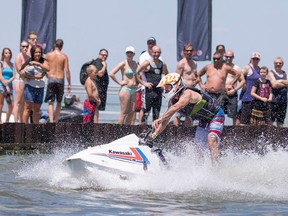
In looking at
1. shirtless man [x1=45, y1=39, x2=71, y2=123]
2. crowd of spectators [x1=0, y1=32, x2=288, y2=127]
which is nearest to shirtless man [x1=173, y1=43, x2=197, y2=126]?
crowd of spectators [x1=0, y1=32, x2=288, y2=127]

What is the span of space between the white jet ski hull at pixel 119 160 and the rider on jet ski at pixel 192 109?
0.35m

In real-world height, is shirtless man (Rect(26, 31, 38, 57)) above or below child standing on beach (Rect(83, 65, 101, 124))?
above

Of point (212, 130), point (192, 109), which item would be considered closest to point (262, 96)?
point (212, 130)

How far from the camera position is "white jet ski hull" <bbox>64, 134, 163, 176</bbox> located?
45.3 ft

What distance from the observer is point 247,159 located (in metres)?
16.2

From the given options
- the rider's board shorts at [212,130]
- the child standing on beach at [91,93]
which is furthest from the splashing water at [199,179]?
the child standing on beach at [91,93]

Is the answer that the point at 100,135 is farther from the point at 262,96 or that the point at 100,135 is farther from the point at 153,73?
the point at 262,96

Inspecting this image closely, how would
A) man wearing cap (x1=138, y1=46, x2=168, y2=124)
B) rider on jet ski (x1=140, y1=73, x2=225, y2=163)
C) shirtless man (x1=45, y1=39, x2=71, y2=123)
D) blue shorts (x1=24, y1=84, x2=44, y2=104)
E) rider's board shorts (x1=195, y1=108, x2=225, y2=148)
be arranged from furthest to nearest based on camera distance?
shirtless man (x1=45, y1=39, x2=71, y2=123) → man wearing cap (x1=138, y1=46, x2=168, y2=124) → blue shorts (x1=24, y1=84, x2=44, y2=104) → rider's board shorts (x1=195, y1=108, x2=225, y2=148) → rider on jet ski (x1=140, y1=73, x2=225, y2=163)

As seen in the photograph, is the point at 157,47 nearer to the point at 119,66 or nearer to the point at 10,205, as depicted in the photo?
the point at 119,66

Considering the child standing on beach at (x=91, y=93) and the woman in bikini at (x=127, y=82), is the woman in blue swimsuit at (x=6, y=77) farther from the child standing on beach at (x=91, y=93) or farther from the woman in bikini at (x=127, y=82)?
the woman in bikini at (x=127, y=82)

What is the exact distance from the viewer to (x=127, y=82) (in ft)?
67.1

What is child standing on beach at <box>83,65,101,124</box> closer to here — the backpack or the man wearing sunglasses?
the backpack

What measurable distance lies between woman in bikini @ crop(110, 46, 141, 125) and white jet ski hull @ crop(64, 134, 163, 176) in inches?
248

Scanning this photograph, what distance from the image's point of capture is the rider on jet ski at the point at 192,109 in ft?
47.3
